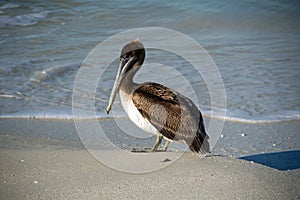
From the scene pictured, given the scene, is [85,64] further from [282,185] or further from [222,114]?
[282,185]

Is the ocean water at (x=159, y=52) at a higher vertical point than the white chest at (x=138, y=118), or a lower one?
lower

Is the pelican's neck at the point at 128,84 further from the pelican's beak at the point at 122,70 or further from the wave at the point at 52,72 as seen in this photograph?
the wave at the point at 52,72

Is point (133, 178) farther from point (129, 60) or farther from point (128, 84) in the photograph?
point (129, 60)

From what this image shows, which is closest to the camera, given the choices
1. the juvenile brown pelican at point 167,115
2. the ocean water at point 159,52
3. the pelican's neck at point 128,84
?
the juvenile brown pelican at point 167,115

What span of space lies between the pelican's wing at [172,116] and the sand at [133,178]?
184 mm

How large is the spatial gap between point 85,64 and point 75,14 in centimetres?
425

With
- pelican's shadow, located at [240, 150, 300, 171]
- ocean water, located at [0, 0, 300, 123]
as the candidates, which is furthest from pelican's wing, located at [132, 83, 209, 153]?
ocean water, located at [0, 0, 300, 123]

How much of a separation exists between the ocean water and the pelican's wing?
1.63m

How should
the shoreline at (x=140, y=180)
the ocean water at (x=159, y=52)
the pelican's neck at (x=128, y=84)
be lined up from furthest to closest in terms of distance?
the ocean water at (x=159, y=52) < the pelican's neck at (x=128, y=84) < the shoreline at (x=140, y=180)

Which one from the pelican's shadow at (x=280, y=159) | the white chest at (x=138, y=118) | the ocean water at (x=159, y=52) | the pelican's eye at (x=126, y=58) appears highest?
the pelican's eye at (x=126, y=58)

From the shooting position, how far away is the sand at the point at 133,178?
12.1ft

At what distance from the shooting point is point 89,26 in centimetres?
1117

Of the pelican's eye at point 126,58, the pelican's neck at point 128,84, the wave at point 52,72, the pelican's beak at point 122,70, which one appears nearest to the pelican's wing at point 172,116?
the pelican's neck at point 128,84

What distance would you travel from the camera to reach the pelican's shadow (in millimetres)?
4805
